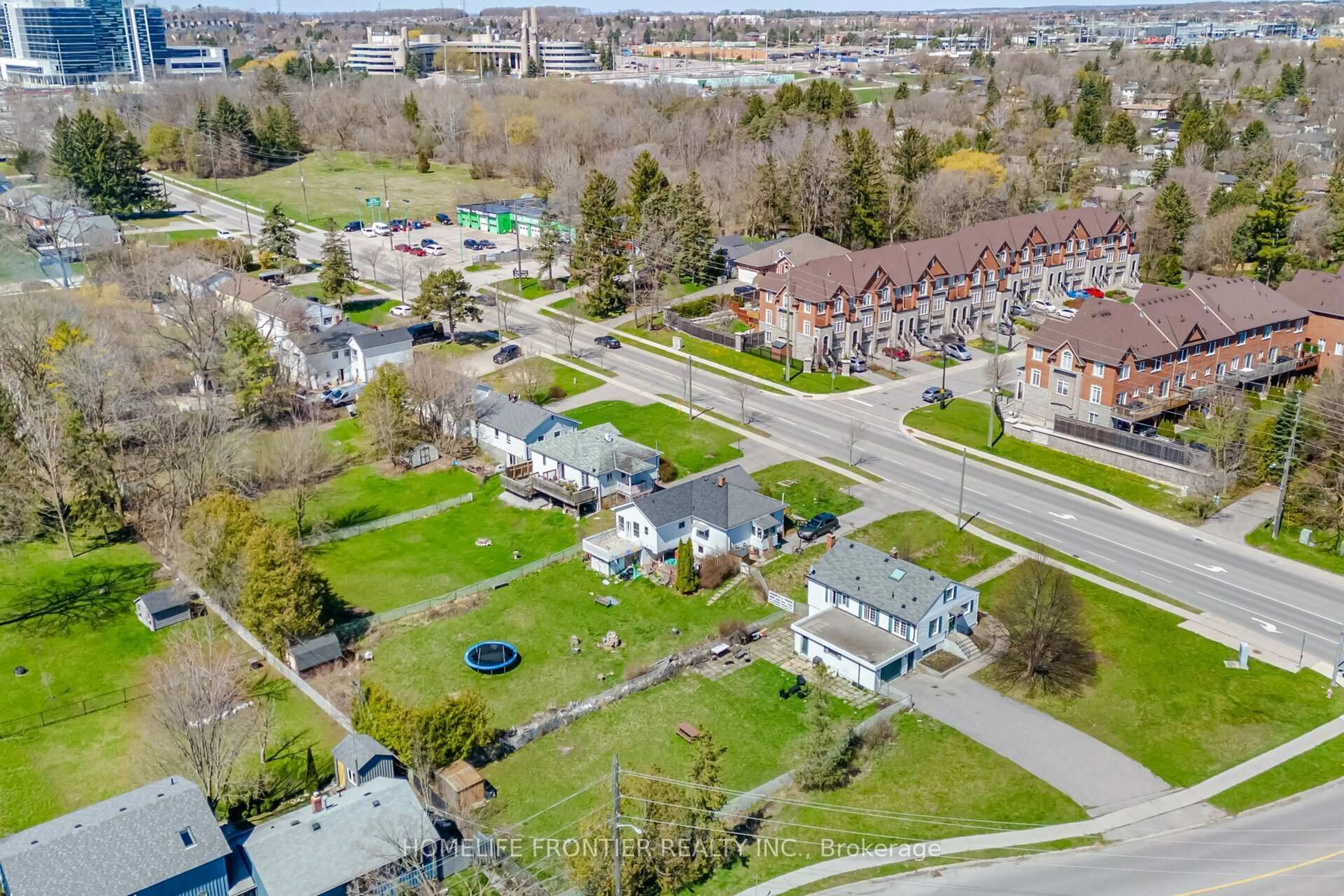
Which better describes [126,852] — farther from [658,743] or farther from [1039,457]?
[1039,457]

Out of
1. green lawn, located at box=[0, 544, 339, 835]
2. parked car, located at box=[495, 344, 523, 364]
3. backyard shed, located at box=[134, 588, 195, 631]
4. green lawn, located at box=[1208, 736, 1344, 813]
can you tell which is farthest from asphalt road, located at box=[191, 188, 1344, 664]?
backyard shed, located at box=[134, 588, 195, 631]

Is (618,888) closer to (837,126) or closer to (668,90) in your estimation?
(837,126)

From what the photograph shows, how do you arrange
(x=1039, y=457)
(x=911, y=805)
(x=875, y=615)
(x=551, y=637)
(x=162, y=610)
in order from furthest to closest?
(x=1039, y=457)
(x=162, y=610)
(x=551, y=637)
(x=875, y=615)
(x=911, y=805)

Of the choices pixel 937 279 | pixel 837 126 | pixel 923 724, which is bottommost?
pixel 923 724

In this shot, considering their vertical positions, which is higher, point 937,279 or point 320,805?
point 937,279

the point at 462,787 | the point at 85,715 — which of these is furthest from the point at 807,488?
the point at 85,715

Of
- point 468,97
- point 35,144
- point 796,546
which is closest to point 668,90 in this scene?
point 468,97

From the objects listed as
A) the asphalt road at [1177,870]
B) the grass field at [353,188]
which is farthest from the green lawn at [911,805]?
the grass field at [353,188]
